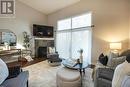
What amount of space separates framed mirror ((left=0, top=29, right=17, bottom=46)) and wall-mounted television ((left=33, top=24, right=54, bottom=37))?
1259 mm

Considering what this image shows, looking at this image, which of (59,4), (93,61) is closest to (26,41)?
(59,4)

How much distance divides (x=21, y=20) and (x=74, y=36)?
3.05 metres

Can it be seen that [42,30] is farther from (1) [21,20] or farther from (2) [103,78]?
(2) [103,78]

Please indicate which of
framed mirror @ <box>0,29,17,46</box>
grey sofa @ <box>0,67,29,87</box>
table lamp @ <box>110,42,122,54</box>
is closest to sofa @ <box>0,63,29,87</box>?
grey sofa @ <box>0,67,29,87</box>

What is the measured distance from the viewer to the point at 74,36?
22.4ft

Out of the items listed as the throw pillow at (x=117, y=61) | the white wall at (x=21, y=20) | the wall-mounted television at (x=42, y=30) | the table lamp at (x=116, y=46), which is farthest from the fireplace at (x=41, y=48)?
the throw pillow at (x=117, y=61)

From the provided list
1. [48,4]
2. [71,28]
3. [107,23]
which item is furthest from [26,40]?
[107,23]

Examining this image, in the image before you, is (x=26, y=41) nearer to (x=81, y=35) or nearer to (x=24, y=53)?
(x=24, y=53)

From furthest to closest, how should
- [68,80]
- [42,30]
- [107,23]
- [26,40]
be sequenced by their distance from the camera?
1. [42,30]
2. [26,40]
3. [107,23]
4. [68,80]

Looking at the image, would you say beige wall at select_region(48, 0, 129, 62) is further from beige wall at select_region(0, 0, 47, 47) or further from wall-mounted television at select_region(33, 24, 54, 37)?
beige wall at select_region(0, 0, 47, 47)

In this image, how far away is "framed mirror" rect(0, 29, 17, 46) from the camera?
6564 mm

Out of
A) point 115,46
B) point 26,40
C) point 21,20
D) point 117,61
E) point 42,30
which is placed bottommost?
point 117,61

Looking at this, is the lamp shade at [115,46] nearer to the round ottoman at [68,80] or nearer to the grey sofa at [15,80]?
the round ottoman at [68,80]

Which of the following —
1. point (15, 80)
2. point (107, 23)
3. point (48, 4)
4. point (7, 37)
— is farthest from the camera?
point (48, 4)
